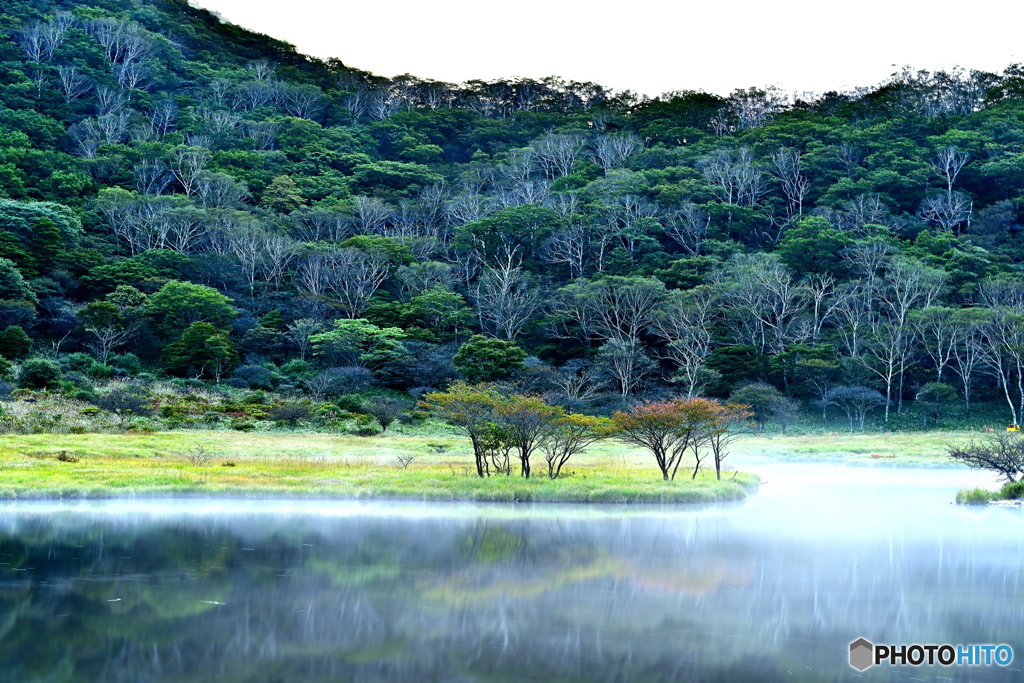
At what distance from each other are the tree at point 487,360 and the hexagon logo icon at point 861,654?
1670 inches

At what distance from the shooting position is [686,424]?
26.9 metres

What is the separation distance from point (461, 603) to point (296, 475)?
50.2 feet

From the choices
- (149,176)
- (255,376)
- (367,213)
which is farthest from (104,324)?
(149,176)

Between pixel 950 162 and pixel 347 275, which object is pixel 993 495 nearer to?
pixel 347 275

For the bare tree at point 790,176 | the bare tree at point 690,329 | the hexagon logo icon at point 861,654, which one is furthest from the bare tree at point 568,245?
the hexagon logo icon at point 861,654

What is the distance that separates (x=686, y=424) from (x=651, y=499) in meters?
4.31

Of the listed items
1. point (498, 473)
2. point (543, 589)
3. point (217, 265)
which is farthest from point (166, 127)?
point (543, 589)

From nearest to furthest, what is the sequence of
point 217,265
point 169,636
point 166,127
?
point 169,636 → point 217,265 → point 166,127

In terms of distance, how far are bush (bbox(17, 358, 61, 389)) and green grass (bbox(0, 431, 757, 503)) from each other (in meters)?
12.5

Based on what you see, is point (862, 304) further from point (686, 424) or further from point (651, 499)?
point (651, 499)

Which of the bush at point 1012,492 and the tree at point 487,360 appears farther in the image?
the tree at point 487,360

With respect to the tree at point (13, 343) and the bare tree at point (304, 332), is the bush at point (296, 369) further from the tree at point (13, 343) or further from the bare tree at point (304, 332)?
the tree at point (13, 343)

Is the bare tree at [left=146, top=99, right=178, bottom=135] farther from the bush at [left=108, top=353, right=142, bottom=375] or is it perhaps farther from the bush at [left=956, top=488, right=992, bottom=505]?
the bush at [left=956, top=488, right=992, bottom=505]

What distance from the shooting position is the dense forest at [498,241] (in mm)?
55562
